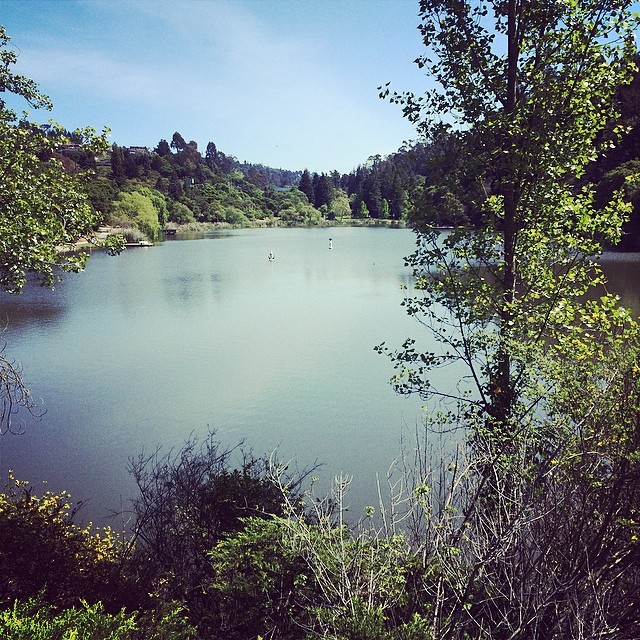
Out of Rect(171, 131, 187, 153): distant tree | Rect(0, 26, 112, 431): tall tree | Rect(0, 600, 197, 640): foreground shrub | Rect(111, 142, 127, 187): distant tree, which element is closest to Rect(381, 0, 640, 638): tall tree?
Rect(0, 600, 197, 640): foreground shrub

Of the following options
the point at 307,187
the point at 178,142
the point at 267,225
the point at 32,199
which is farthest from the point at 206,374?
the point at 178,142

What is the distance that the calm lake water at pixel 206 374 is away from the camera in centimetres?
989

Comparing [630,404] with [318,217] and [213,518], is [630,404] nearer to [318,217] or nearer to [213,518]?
[213,518]

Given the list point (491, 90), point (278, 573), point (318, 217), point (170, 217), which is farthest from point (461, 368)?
point (318, 217)

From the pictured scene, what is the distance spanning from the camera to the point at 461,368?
13.9m

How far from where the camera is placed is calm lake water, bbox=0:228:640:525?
9.89 m

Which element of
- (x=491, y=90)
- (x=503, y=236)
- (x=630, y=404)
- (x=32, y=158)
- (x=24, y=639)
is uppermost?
(x=491, y=90)

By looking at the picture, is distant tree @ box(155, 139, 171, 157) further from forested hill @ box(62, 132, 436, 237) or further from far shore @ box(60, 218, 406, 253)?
far shore @ box(60, 218, 406, 253)

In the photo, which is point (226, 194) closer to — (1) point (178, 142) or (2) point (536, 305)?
(1) point (178, 142)

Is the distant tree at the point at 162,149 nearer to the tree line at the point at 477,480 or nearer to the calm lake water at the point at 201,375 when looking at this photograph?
the calm lake water at the point at 201,375

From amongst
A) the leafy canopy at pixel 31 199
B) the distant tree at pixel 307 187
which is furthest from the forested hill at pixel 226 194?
the leafy canopy at pixel 31 199

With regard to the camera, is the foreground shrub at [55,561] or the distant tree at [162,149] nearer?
the foreground shrub at [55,561]

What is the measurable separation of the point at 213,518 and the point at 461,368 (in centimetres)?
920

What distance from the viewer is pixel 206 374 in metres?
14.6
